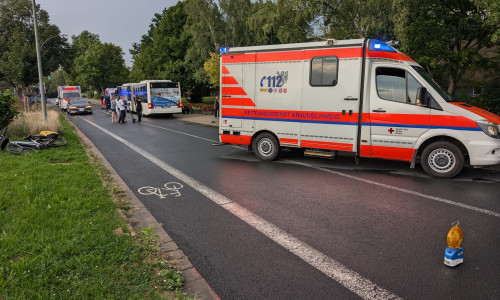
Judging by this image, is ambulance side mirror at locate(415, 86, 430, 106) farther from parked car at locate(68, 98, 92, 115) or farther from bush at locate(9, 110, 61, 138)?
parked car at locate(68, 98, 92, 115)

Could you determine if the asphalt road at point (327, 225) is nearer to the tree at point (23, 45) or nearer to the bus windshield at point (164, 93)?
the bus windshield at point (164, 93)

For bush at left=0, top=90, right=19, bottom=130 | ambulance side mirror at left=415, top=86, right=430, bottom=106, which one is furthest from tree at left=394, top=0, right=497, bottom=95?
bush at left=0, top=90, right=19, bottom=130

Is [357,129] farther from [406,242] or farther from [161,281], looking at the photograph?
[161,281]

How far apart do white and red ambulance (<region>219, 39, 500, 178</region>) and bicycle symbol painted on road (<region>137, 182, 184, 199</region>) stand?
3396 mm

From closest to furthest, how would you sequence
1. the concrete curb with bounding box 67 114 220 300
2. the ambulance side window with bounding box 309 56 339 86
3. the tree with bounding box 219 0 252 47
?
the concrete curb with bounding box 67 114 220 300
the ambulance side window with bounding box 309 56 339 86
the tree with bounding box 219 0 252 47

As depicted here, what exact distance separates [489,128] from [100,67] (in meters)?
73.5

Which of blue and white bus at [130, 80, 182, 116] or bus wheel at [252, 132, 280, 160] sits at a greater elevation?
blue and white bus at [130, 80, 182, 116]

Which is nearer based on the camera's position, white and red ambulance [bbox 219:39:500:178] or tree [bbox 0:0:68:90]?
white and red ambulance [bbox 219:39:500:178]

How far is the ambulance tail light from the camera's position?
7.27 metres

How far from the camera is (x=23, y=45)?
33438mm

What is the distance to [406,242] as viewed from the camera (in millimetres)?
4516

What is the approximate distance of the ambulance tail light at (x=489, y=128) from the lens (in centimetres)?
727

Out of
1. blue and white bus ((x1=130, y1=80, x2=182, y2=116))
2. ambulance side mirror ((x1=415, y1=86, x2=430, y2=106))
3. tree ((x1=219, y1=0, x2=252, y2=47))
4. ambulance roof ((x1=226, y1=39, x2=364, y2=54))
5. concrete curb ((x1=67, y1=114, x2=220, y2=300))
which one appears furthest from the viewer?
tree ((x1=219, y1=0, x2=252, y2=47))

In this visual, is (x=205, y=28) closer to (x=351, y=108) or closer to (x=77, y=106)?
(x=77, y=106)
